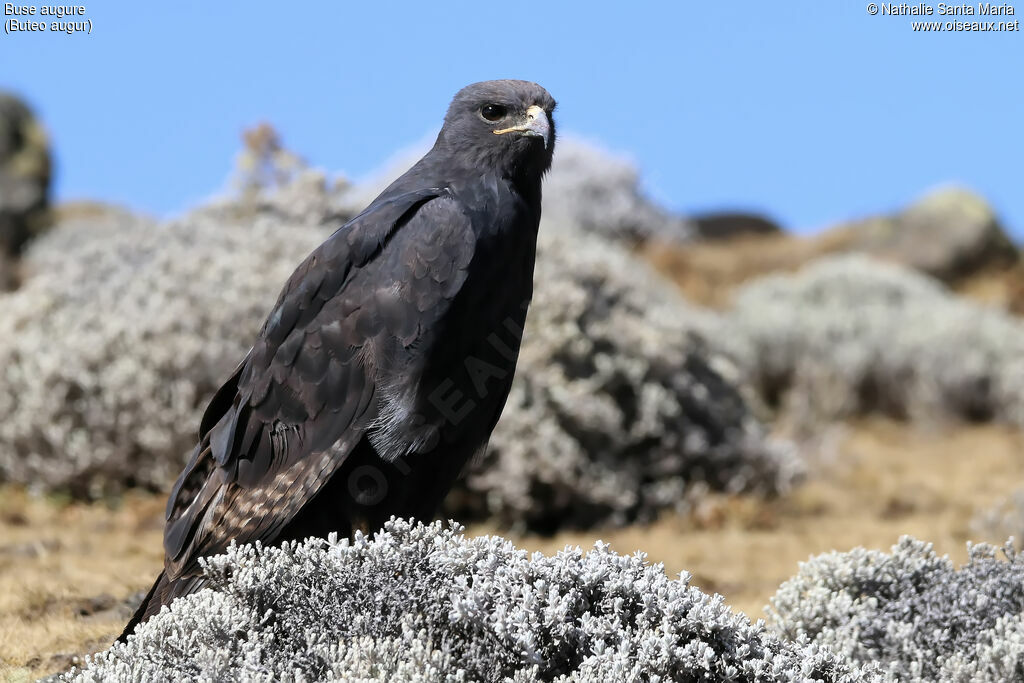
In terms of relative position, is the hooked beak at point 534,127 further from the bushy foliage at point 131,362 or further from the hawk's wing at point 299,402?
the bushy foliage at point 131,362

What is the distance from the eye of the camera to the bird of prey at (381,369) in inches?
150

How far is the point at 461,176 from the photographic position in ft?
13.5

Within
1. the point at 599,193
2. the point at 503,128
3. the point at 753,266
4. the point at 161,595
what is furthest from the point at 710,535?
the point at 753,266

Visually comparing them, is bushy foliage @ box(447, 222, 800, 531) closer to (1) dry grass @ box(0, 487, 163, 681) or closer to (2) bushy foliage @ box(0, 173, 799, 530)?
(2) bushy foliage @ box(0, 173, 799, 530)

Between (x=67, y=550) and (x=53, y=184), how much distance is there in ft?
46.2

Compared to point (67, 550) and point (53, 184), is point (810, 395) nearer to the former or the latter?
point (67, 550)

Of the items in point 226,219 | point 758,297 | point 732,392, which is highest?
point 758,297

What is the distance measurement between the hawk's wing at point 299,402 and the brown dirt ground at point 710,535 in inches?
27.2

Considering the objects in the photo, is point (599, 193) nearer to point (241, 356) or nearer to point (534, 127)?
point (241, 356)

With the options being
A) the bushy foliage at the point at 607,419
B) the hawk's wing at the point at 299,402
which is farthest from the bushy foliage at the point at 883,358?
the hawk's wing at the point at 299,402

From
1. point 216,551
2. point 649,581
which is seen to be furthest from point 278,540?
point 649,581

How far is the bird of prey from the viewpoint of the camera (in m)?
3.81

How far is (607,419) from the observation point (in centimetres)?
844

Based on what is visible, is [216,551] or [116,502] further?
[116,502]
